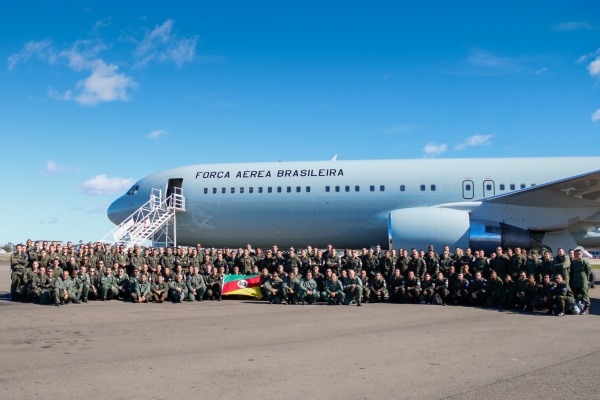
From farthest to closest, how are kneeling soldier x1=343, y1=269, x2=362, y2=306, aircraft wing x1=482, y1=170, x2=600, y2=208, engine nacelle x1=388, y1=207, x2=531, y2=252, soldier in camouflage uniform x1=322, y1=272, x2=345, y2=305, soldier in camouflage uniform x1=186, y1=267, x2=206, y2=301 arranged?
1. engine nacelle x1=388, y1=207, x2=531, y2=252
2. aircraft wing x1=482, y1=170, x2=600, y2=208
3. soldier in camouflage uniform x1=186, y1=267, x2=206, y2=301
4. soldier in camouflage uniform x1=322, y1=272, x2=345, y2=305
5. kneeling soldier x1=343, y1=269, x2=362, y2=306

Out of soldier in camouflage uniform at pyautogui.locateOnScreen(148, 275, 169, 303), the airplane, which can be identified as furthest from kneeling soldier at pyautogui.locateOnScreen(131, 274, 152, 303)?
the airplane

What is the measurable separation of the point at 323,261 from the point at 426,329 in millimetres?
5919

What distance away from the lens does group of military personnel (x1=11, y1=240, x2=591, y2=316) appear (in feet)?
40.8

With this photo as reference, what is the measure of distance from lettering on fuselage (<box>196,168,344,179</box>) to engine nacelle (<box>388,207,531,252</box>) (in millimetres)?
3344

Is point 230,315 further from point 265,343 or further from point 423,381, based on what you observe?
point 423,381

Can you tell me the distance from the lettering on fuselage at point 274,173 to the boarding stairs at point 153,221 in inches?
52.3

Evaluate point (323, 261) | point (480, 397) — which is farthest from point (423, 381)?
point (323, 261)

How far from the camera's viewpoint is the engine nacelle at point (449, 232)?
1662 cm

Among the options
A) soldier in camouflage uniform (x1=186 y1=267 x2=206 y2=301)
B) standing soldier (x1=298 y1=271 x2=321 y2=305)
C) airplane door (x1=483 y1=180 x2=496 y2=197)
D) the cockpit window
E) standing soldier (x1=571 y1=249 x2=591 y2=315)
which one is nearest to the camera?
standing soldier (x1=571 y1=249 x2=591 y2=315)

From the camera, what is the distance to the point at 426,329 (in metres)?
9.16

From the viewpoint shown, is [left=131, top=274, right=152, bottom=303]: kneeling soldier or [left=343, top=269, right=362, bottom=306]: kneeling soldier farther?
[left=131, top=274, right=152, bottom=303]: kneeling soldier

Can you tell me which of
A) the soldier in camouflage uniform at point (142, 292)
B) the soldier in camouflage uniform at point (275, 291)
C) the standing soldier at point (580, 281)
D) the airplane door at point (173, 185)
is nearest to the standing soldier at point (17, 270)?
the soldier in camouflage uniform at point (142, 292)

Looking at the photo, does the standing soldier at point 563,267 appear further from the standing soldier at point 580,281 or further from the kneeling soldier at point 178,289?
the kneeling soldier at point 178,289

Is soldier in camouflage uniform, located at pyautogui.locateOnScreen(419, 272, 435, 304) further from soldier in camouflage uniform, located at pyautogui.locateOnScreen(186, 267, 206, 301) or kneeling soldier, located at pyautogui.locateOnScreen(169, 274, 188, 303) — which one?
kneeling soldier, located at pyautogui.locateOnScreen(169, 274, 188, 303)
